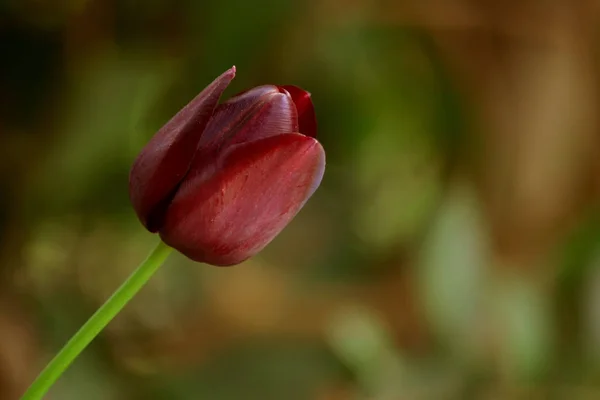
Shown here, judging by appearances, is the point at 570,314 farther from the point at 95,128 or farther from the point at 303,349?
the point at 95,128

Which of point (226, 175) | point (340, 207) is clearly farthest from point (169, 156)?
point (340, 207)

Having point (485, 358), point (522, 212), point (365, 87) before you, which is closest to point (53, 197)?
point (365, 87)

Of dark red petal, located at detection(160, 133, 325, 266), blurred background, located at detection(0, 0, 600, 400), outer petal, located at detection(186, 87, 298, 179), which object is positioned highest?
outer petal, located at detection(186, 87, 298, 179)

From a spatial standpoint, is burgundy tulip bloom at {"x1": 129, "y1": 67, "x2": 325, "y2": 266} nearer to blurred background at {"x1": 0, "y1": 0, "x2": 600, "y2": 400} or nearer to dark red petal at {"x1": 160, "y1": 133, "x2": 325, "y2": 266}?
dark red petal at {"x1": 160, "y1": 133, "x2": 325, "y2": 266}

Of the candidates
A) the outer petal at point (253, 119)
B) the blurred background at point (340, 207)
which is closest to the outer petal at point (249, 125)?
the outer petal at point (253, 119)

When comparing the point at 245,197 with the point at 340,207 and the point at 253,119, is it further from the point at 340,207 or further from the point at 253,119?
the point at 340,207

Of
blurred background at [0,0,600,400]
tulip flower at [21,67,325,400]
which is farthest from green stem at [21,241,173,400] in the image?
blurred background at [0,0,600,400]

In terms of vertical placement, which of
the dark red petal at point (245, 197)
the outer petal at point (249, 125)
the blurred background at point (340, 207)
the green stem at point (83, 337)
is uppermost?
the outer petal at point (249, 125)

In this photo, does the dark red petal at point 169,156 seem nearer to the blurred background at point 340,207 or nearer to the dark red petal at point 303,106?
the dark red petal at point 303,106

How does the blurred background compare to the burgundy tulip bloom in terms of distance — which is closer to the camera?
the burgundy tulip bloom
